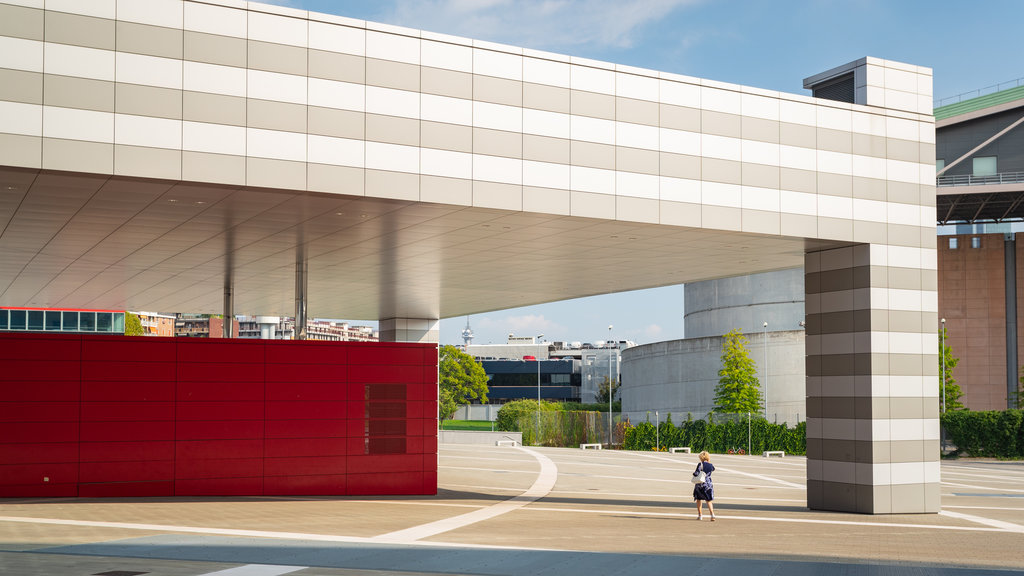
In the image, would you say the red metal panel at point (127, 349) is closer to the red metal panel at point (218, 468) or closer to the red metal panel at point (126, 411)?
the red metal panel at point (126, 411)

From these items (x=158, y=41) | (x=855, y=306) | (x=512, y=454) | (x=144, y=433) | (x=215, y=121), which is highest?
(x=158, y=41)

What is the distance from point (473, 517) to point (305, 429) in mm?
7133

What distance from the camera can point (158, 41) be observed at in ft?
53.1

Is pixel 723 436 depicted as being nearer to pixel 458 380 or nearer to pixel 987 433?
pixel 987 433

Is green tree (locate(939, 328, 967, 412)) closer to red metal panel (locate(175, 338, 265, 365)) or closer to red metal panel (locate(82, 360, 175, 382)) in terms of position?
red metal panel (locate(175, 338, 265, 365))

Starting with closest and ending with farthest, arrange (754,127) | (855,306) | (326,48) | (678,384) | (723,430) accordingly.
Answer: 1. (326,48)
2. (754,127)
3. (855,306)
4. (723,430)
5. (678,384)

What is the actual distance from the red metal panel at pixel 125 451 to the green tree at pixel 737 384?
48.4 meters

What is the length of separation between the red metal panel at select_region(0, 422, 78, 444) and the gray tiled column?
747 inches

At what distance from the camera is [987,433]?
179 feet

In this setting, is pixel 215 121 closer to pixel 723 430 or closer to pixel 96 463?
pixel 96 463

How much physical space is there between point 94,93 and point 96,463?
11.7 metres

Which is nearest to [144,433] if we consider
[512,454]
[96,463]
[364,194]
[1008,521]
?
[96,463]

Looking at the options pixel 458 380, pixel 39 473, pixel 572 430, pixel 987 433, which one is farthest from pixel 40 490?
pixel 458 380

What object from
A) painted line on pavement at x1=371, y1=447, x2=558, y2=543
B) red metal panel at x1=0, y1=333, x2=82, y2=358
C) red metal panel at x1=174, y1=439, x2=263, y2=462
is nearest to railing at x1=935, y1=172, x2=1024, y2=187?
painted line on pavement at x1=371, y1=447, x2=558, y2=543
